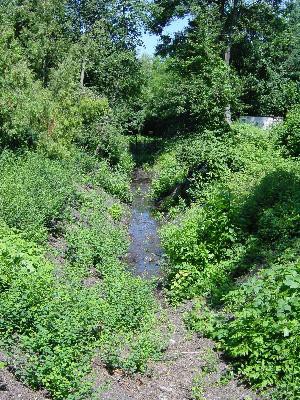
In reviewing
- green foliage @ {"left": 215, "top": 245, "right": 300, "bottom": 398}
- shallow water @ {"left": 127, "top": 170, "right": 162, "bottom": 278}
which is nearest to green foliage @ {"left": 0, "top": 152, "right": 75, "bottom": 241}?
shallow water @ {"left": 127, "top": 170, "right": 162, "bottom": 278}

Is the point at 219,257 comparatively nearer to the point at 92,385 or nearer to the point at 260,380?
the point at 260,380

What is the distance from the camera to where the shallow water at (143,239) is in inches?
540

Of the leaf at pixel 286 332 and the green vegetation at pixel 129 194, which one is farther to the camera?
the green vegetation at pixel 129 194

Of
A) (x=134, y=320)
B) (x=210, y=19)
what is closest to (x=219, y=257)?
(x=134, y=320)

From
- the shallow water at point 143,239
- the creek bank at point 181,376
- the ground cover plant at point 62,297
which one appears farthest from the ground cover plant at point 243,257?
the ground cover plant at point 62,297

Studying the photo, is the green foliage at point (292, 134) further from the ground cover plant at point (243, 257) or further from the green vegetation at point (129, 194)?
the ground cover plant at point (243, 257)

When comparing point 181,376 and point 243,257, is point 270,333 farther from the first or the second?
point 243,257

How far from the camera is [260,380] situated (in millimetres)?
7152

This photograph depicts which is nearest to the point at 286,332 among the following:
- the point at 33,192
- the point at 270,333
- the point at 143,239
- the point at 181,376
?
the point at 270,333

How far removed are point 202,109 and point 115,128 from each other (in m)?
4.57

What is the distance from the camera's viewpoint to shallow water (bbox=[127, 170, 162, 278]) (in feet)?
45.0

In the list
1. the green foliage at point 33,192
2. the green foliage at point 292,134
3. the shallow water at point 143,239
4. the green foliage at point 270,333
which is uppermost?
the green foliage at point 292,134

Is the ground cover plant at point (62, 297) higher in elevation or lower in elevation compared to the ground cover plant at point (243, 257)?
lower

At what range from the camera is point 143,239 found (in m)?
16.5
